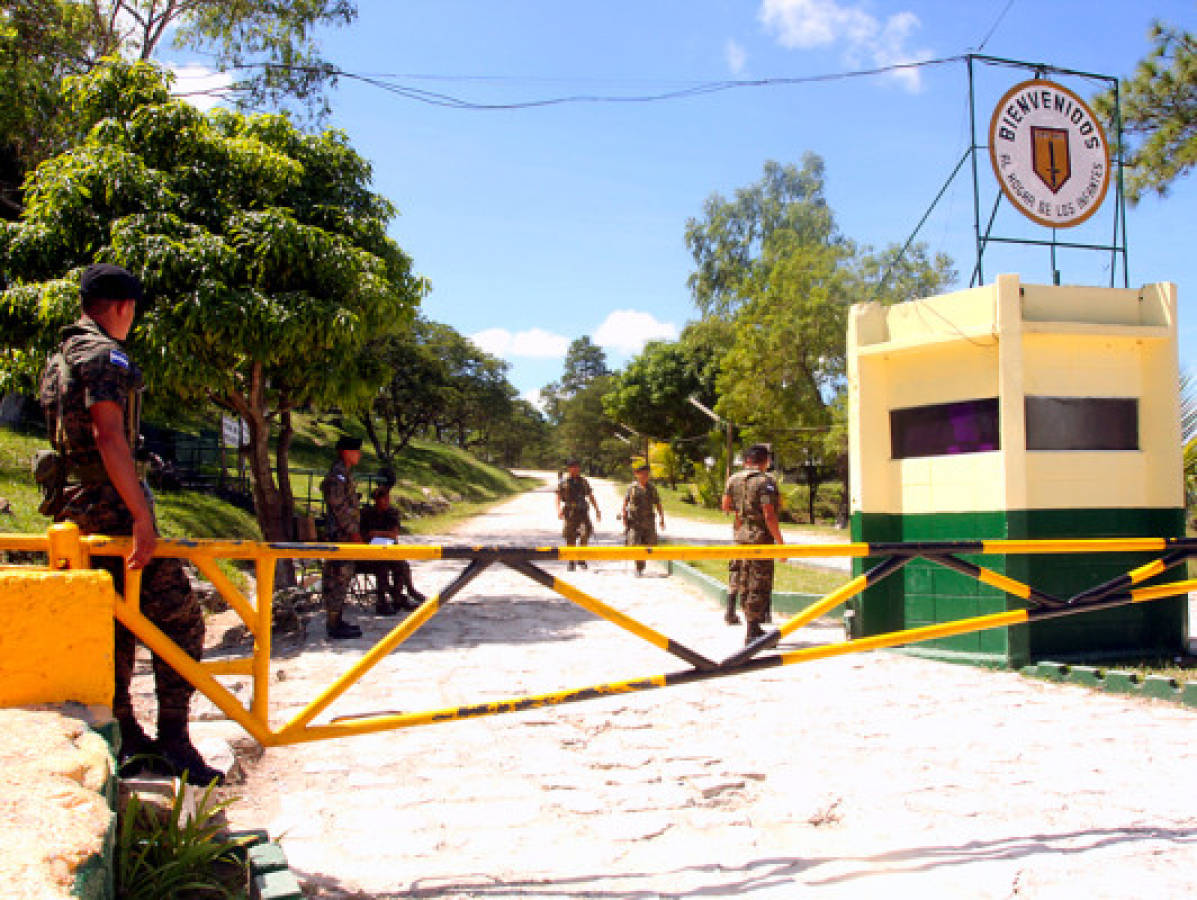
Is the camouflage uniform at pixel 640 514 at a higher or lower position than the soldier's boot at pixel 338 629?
higher

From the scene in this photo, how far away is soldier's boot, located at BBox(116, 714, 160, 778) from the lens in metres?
3.50

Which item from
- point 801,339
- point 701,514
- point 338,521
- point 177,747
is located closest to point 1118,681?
point 177,747

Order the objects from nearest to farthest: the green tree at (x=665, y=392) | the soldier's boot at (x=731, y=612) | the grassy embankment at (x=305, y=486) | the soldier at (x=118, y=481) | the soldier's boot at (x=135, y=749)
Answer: the soldier at (x=118, y=481) < the soldier's boot at (x=135, y=749) < the soldier's boot at (x=731, y=612) < the grassy embankment at (x=305, y=486) < the green tree at (x=665, y=392)

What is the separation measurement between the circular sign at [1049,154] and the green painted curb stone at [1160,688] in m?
3.74

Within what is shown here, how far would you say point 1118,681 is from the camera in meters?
6.33

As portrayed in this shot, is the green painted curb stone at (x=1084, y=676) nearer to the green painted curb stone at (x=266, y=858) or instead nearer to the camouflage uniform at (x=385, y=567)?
the green painted curb stone at (x=266, y=858)

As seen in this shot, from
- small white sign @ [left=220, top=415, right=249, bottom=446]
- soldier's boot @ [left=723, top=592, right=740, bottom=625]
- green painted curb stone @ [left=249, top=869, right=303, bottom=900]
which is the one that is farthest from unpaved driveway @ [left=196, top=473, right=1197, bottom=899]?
small white sign @ [left=220, top=415, right=249, bottom=446]

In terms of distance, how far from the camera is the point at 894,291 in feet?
81.4

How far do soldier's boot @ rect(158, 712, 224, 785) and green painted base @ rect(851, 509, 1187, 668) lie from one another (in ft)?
18.5

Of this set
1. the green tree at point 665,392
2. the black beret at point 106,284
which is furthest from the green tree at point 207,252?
the green tree at point 665,392

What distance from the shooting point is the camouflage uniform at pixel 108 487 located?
319 cm

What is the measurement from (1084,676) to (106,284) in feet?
21.1

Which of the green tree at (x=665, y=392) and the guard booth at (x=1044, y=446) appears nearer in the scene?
the guard booth at (x=1044, y=446)

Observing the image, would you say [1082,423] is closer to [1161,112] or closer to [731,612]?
[731,612]
